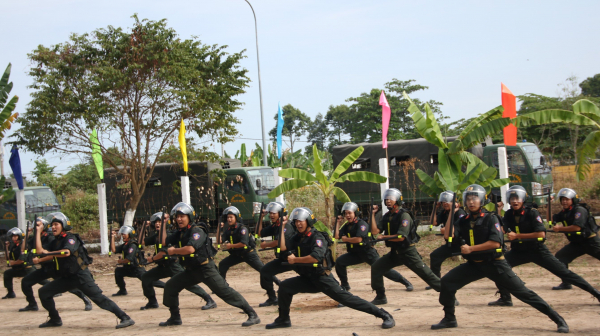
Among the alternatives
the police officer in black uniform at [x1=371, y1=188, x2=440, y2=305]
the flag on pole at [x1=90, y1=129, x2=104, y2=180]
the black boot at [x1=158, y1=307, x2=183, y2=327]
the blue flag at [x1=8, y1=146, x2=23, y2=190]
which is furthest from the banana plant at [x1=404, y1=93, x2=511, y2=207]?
the blue flag at [x1=8, y1=146, x2=23, y2=190]

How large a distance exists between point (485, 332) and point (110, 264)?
1193 cm

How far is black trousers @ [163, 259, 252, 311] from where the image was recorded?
805 cm

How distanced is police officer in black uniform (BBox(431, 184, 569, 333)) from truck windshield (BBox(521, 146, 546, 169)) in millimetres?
11544

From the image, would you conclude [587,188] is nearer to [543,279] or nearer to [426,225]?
[426,225]

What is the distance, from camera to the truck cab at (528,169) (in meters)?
17.4

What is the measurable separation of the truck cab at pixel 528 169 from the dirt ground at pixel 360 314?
5.25 metres

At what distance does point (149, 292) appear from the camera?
395 inches

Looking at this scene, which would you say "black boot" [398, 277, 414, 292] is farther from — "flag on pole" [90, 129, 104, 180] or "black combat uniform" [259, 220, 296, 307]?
"flag on pole" [90, 129, 104, 180]

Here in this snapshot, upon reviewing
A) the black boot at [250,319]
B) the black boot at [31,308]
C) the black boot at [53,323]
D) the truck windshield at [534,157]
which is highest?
the truck windshield at [534,157]

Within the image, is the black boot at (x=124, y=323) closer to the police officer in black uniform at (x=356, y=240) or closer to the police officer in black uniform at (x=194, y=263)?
the police officer in black uniform at (x=194, y=263)

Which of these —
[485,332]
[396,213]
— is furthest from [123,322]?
[485,332]

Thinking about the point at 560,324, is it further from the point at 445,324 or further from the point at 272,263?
the point at 272,263

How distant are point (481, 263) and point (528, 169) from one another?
1177 cm

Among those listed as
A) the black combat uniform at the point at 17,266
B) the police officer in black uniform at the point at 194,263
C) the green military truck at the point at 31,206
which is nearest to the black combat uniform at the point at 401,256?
the police officer in black uniform at the point at 194,263
